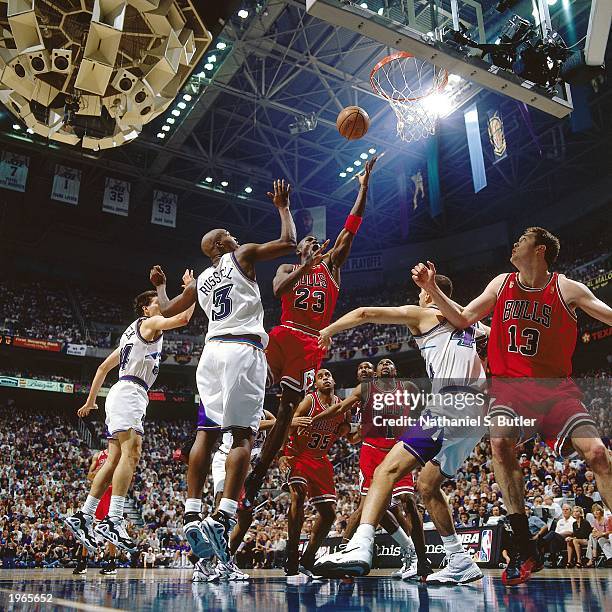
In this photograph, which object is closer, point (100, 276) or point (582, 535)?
point (582, 535)

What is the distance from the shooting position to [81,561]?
7074mm

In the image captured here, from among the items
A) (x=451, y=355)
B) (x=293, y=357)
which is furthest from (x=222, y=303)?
(x=451, y=355)

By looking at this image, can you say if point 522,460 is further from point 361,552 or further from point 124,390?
point 361,552

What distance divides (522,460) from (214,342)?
12087mm

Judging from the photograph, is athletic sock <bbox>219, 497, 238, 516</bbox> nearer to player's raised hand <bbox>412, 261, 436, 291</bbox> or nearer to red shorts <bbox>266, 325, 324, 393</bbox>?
red shorts <bbox>266, 325, 324, 393</bbox>

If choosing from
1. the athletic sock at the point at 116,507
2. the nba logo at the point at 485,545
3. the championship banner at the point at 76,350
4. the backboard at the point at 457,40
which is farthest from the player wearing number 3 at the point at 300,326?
the championship banner at the point at 76,350

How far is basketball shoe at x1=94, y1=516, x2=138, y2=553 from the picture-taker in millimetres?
5410

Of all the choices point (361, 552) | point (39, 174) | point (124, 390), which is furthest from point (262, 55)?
point (361, 552)

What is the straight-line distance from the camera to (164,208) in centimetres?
2419

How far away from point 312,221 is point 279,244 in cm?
1987

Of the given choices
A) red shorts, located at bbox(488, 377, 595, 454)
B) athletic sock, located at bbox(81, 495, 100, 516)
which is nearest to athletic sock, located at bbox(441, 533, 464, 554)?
red shorts, located at bbox(488, 377, 595, 454)

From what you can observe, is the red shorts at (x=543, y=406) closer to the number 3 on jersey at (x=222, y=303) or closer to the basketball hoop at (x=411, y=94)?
the number 3 on jersey at (x=222, y=303)

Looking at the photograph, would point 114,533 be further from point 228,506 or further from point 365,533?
point 365,533

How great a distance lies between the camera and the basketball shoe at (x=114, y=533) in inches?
213
